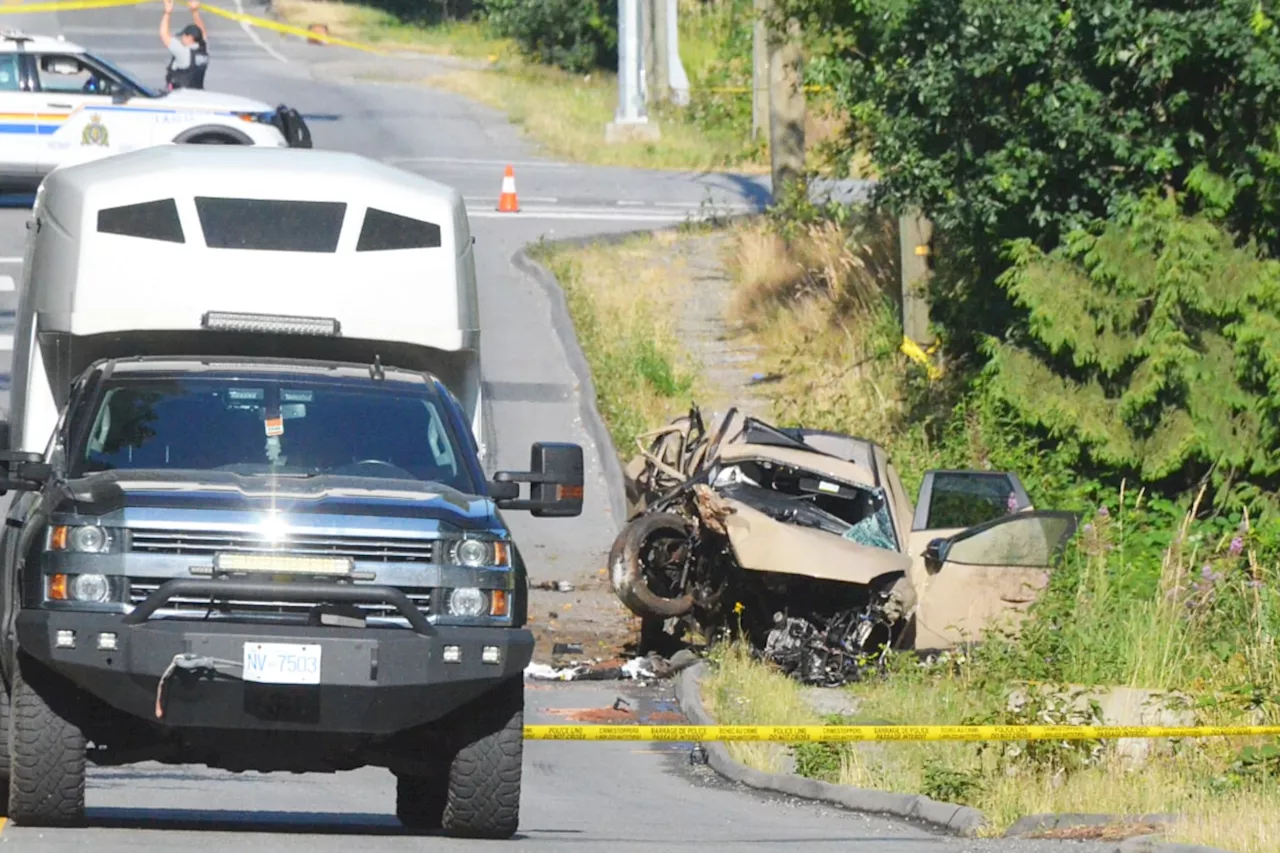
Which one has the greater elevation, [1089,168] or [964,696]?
[1089,168]

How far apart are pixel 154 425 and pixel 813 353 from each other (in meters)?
16.4

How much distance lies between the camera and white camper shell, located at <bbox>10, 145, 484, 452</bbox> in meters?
12.2

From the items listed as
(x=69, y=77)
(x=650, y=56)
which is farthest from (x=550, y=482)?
(x=650, y=56)

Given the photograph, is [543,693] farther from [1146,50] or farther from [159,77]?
[159,77]

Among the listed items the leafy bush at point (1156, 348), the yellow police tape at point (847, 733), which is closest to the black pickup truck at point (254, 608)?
the yellow police tape at point (847, 733)

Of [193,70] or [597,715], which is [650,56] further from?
[597,715]

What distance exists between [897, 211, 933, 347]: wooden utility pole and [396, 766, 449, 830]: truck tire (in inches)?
510

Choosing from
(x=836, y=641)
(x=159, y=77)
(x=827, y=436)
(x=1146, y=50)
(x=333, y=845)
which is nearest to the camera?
(x=333, y=845)

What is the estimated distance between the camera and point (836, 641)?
51.9ft

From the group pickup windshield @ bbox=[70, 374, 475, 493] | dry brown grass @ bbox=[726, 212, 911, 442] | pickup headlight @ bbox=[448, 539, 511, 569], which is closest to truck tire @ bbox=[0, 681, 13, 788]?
pickup windshield @ bbox=[70, 374, 475, 493]

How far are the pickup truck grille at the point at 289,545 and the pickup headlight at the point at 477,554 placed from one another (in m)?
0.09

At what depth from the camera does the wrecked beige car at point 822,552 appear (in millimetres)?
15492

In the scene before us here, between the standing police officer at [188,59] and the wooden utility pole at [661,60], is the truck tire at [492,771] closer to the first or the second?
the standing police officer at [188,59]

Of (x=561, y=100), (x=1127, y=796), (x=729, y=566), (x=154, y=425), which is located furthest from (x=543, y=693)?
(x=561, y=100)
